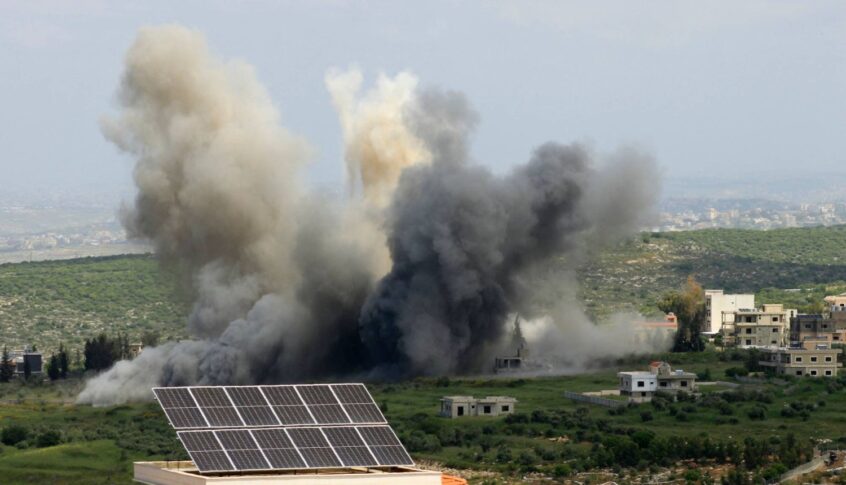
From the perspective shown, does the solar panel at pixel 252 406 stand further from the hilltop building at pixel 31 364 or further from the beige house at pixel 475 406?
the hilltop building at pixel 31 364

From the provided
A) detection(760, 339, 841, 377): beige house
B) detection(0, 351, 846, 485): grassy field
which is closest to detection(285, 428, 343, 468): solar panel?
detection(0, 351, 846, 485): grassy field

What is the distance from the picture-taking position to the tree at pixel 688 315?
11462 centimetres

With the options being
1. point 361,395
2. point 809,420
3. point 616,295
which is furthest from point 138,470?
point 616,295

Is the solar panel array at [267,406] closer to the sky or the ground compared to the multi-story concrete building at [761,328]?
closer to the ground

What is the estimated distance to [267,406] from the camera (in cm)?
5525

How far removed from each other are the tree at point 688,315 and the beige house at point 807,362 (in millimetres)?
14317

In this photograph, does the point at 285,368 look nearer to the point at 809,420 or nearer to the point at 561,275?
the point at 561,275

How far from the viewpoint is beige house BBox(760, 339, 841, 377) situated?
98.6 meters

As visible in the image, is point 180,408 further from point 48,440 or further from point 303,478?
point 48,440

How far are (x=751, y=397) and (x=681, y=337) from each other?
26.1 m

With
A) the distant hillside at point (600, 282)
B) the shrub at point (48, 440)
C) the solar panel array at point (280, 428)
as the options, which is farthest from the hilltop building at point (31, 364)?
the solar panel array at point (280, 428)

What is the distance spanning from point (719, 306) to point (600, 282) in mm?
26870

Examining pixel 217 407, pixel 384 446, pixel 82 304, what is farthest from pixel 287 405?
pixel 82 304

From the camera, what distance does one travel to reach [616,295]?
15788 centimetres
